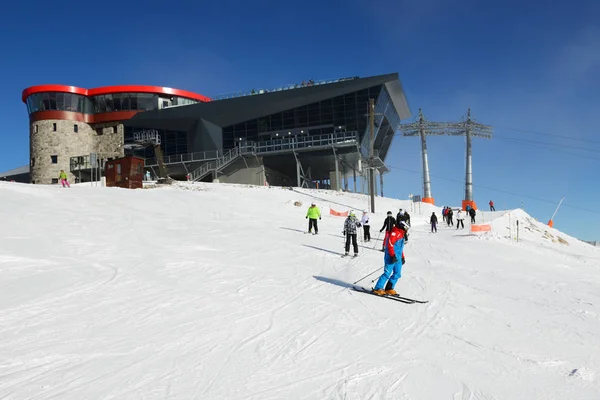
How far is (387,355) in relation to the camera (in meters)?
4.54

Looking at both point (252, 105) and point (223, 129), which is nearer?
point (252, 105)

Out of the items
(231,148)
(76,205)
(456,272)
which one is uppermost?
(231,148)

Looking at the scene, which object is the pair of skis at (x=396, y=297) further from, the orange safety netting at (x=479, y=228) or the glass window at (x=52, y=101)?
the glass window at (x=52, y=101)

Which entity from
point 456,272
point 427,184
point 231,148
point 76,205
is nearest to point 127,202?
point 76,205

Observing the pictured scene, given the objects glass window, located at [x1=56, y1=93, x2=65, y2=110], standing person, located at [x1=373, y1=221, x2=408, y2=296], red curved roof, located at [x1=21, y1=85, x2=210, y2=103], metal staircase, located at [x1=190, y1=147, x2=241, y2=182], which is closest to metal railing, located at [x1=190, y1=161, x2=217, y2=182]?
metal staircase, located at [x1=190, y1=147, x2=241, y2=182]

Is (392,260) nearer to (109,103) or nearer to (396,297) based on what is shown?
(396,297)

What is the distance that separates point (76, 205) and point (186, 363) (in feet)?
55.0

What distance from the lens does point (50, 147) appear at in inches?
1971

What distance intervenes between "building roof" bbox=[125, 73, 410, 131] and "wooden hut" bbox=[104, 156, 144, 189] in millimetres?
20185

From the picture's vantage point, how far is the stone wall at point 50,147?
4938 cm

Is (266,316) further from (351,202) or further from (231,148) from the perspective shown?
(231,148)

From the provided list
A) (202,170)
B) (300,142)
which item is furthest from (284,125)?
(202,170)

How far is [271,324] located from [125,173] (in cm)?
2593

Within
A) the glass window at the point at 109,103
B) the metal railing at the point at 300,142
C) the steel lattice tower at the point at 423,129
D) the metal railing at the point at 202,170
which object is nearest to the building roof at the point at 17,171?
the glass window at the point at 109,103
